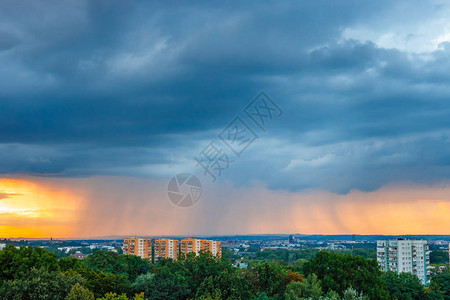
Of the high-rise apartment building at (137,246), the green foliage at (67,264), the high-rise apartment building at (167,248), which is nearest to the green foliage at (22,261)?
the green foliage at (67,264)

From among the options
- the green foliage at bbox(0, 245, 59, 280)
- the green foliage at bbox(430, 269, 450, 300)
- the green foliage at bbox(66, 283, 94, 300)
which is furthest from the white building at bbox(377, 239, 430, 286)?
the green foliage at bbox(66, 283, 94, 300)

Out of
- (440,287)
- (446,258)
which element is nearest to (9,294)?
(440,287)

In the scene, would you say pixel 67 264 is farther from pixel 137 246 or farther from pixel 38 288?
pixel 137 246

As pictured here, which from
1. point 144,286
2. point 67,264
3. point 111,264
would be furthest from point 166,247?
point 144,286

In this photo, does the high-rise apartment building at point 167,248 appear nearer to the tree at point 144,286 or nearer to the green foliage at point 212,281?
the green foliage at point 212,281

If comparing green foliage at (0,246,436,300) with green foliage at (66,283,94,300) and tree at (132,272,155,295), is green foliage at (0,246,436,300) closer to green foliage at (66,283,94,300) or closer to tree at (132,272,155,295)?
tree at (132,272,155,295)

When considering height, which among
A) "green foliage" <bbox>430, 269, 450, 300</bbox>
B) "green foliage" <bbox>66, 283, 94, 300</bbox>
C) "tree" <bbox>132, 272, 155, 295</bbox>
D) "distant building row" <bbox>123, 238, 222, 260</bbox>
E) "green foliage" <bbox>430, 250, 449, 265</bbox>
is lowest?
"green foliage" <bbox>430, 250, 449, 265</bbox>

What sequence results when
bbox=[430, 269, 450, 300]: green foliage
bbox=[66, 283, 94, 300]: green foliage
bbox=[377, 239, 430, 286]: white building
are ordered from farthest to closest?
1. bbox=[377, 239, 430, 286]: white building
2. bbox=[430, 269, 450, 300]: green foliage
3. bbox=[66, 283, 94, 300]: green foliage

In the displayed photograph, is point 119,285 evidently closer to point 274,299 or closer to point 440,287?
point 274,299
